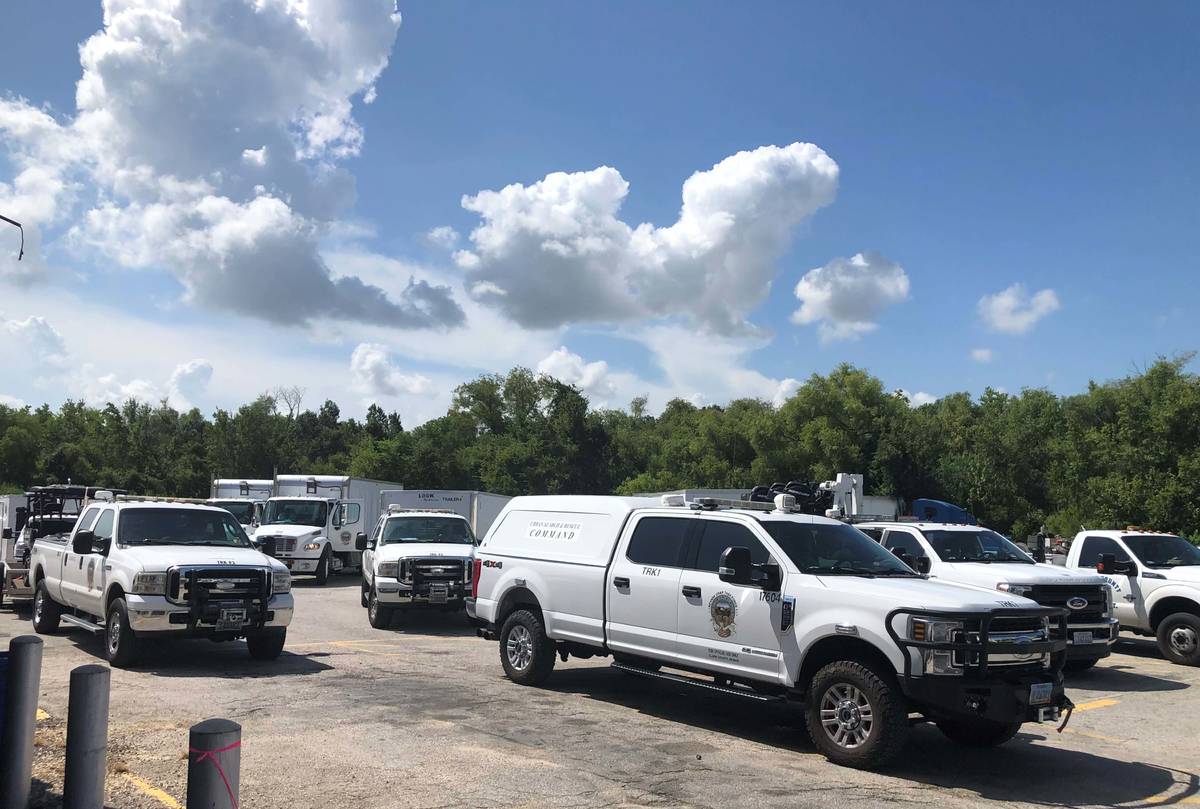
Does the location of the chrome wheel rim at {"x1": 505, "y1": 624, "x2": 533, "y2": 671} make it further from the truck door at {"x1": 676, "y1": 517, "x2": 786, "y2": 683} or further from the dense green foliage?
the dense green foliage

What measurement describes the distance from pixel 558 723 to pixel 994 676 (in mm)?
3671

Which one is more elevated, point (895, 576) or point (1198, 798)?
point (895, 576)

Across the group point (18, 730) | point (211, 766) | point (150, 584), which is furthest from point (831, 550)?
point (150, 584)

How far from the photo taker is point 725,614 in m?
8.54

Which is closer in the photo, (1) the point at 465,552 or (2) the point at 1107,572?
(2) the point at 1107,572

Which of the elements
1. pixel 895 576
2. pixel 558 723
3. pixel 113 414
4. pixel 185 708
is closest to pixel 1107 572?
pixel 895 576

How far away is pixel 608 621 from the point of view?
31.8ft

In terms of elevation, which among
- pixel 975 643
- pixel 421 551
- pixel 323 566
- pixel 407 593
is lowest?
pixel 323 566

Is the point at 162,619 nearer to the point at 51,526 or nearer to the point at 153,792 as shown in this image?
the point at 153,792

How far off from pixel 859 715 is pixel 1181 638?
363 inches

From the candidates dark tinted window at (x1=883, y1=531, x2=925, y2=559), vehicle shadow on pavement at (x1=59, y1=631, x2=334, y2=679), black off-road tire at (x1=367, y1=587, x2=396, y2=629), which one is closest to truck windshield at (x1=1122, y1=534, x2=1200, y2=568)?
dark tinted window at (x1=883, y1=531, x2=925, y2=559)

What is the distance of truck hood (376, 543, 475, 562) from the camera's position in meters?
16.2

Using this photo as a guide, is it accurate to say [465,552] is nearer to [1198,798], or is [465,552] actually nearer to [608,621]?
[608,621]

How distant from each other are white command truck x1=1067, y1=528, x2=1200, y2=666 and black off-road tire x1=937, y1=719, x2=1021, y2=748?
698cm
